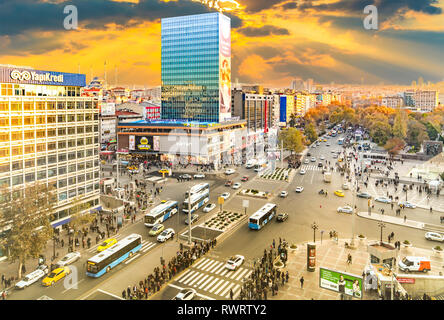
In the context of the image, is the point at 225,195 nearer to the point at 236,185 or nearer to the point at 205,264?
the point at 236,185

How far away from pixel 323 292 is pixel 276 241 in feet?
36.8

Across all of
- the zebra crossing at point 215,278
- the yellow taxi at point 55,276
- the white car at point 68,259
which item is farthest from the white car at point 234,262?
the white car at point 68,259

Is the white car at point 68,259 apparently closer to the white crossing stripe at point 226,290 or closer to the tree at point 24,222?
the tree at point 24,222

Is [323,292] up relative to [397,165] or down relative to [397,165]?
down

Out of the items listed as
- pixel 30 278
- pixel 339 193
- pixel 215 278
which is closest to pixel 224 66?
pixel 339 193

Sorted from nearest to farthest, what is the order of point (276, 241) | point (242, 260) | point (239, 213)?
point (242, 260)
point (276, 241)
point (239, 213)

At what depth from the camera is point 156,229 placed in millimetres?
41625

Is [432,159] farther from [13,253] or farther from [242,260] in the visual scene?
[13,253]

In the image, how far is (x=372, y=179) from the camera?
69.0 m

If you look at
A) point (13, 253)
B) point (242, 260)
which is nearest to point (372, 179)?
point (242, 260)

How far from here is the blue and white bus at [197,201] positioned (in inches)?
1927

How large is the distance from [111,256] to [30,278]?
22.5 ft

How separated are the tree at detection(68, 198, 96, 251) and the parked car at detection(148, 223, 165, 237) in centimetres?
700

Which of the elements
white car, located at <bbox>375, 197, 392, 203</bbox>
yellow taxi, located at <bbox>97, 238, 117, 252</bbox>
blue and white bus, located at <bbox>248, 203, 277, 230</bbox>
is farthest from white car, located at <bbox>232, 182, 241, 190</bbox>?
yellow taxi, located at <bbox>97, 238, 117, 252</bbox>
